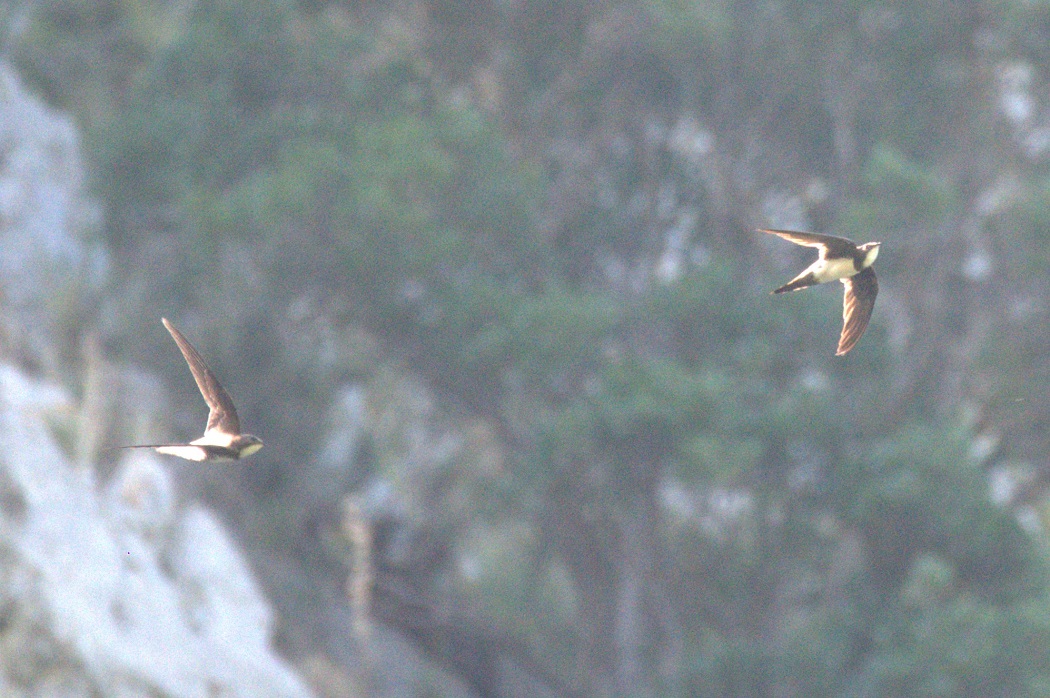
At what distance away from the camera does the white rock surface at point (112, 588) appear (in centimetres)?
911

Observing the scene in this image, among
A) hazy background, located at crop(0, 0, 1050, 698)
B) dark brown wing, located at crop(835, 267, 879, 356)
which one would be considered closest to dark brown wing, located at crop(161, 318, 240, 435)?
dark brown wing, located at crop(835, 267, 879, 356)

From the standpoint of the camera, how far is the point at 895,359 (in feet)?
59.5

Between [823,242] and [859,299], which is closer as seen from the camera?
[823,242]

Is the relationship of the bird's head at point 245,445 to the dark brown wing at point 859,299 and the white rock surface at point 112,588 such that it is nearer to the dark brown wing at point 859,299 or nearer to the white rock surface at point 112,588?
the dark brown wing at point 859,299

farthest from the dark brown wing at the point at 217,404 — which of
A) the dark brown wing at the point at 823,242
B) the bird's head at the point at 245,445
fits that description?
the dark brown wing at the point at 823,242

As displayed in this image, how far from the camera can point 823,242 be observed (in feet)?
22.9

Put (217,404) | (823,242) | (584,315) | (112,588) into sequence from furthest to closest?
(584,315) < (112,588) < (823,242) < (217,404)

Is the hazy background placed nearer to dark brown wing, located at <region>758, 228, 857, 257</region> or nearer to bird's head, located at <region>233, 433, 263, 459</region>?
bird's head, located at <region>233, 433, 263, 459</region>

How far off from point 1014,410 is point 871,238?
2.32 meters

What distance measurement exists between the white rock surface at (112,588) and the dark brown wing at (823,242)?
4333 millimetres

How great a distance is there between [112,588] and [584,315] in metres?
7.43

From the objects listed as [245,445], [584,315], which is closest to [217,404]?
[245,445]

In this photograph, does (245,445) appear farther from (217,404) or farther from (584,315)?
(584,315)

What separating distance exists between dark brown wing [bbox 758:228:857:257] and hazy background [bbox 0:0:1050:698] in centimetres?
812
